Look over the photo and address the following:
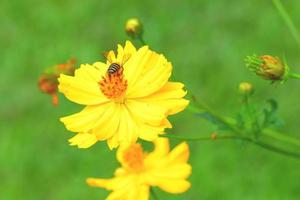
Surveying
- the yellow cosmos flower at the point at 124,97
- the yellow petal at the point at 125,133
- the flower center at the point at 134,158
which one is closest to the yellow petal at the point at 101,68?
the yellow cosmos flower at the point at 124,97

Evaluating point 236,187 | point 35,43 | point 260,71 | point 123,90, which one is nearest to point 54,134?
point 35,43

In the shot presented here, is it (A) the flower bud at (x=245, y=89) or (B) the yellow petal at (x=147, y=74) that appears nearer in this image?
(B) the yellow petal at (x=147, y=74)

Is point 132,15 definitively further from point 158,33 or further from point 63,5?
point 63,5

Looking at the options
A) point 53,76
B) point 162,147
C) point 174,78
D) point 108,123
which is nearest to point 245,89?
point 162,147

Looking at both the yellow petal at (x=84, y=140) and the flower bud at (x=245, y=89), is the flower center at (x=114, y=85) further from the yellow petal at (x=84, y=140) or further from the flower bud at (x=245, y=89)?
the flower bud at (x=245, y=89)

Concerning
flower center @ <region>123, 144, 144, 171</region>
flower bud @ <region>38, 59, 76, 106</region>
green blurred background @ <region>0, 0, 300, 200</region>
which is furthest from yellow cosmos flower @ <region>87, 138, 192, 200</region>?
green blurred background @ <region>0, 0, 300, 200</region>

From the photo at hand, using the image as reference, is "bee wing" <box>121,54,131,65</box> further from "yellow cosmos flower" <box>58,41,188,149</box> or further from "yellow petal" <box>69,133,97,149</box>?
"yellow petal" <box>69,133,97,149</box>
